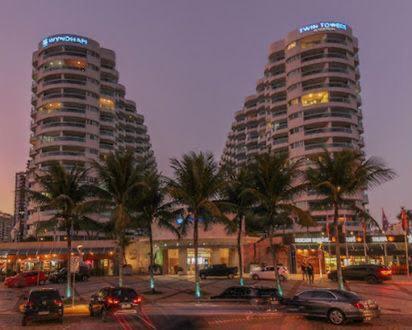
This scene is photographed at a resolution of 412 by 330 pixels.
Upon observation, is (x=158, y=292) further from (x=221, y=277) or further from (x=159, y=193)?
(x=221, y=277)

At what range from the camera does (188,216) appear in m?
38.1

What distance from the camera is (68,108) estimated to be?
106 metres

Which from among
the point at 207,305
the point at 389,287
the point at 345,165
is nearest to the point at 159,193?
the point at 207,305

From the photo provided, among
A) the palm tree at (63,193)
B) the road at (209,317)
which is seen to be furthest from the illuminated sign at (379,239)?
the palm tree at (63,193)

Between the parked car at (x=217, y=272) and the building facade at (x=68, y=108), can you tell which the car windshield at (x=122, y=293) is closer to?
the parked car at (x=217, y=272)

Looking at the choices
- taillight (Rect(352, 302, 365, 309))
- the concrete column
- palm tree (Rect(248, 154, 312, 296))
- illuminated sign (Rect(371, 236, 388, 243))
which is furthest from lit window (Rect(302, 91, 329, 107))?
taillight (Rect(352, 302, 365, 309))

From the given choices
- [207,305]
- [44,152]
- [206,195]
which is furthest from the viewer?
[44,152]

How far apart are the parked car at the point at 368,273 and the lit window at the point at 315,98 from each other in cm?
6302

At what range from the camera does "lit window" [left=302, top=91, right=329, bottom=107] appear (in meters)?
105

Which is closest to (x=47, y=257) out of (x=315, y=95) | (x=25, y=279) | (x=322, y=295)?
(x=25, y=279)

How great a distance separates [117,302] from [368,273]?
28275 millimetres

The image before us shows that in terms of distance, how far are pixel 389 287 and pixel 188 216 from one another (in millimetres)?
17526

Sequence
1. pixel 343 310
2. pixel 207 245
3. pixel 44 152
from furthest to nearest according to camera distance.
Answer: pixel 44 152 → pixel 207 245 → pixel 343 310

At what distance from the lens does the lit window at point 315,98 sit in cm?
10456
